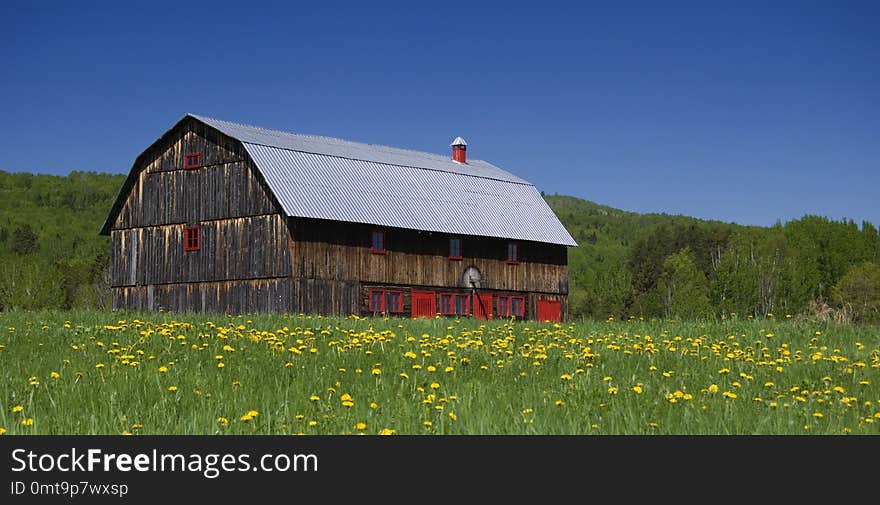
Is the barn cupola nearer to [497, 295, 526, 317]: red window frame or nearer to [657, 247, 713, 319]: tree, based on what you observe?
[497, 295, 526, 317]: red window frame

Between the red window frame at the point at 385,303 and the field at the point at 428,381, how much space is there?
872 inches

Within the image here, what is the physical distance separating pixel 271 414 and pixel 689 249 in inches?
4093

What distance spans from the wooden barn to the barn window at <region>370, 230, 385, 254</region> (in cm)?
5

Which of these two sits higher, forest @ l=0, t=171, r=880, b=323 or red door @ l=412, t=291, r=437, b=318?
forest @ l=0, t=171, r=880, b=323

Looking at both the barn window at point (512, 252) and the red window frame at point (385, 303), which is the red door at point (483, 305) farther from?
the red window frame at point (385, 303)

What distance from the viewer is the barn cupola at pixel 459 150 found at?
5491 cm

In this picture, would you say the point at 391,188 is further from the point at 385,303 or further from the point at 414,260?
the point at 385,303

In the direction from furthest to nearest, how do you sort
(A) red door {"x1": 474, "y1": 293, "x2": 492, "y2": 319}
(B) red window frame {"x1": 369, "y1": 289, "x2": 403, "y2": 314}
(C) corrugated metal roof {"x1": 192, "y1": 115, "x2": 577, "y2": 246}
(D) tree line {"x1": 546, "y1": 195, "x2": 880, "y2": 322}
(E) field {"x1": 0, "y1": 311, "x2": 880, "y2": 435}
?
(D) tree line {"x1": 546, "y1": 195, "x2": 880, "y2": 322}, (A) red door {"x1": 474, "y1": 293, "x2": 492, "y2": 319}, (B) red window frame {"x1": 369, "y1": 289, "x2": 403, "y2": 314}, (C) corrugated metal roof {"x1": 192, "y1": 115, "x2": 577, "y2": 246}, (E) field {"x1": 0, "y1": 311, "x2": 880, "y2": 435}

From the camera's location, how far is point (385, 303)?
41.9 metres

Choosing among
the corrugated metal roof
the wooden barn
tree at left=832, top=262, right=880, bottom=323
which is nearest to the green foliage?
the wooden barn

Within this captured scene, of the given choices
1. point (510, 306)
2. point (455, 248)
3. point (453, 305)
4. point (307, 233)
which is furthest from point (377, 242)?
point (510, 306)

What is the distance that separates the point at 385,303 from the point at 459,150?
1553 cm

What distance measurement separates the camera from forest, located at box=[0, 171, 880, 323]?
9000 cm
